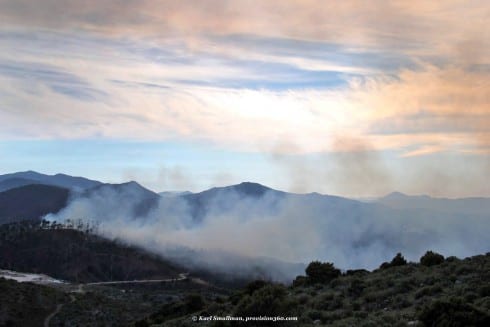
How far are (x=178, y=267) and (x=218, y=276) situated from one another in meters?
19.6

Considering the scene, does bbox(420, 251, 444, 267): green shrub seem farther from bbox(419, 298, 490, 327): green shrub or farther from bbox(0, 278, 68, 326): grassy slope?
bbox(0, 278, 68, 326): grassy slope

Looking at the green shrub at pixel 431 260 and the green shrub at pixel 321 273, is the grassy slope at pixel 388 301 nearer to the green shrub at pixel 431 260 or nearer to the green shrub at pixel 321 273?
the green shrub at pixel 431 260

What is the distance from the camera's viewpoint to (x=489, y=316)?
37.6 feet

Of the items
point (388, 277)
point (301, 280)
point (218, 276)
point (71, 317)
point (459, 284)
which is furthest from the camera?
point (218, 276)

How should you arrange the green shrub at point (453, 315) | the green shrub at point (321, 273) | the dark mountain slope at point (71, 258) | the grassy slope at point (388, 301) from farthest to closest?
the dark mountain slope at point (71, 258)
the green shrub at point (321, 273)
the grassy slope at point (388, 301)
the green shrub at point (453, 315)

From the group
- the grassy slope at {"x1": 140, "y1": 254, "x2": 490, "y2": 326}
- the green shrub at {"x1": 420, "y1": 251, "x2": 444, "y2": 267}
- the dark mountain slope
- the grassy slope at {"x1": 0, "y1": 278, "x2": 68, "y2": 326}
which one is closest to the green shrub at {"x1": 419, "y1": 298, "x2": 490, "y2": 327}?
the grassy slope at {"x1": 140, "y1": 254, "x2": 490, "y2": 326}

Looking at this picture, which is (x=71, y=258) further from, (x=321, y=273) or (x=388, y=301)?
(x=388, y=301)

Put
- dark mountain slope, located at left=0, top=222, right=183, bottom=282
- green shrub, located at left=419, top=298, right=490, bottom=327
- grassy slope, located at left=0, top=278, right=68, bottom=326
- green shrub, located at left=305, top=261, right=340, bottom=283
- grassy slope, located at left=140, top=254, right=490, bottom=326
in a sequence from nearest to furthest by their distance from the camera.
Answer: green shrub, located at left=419, top=298, right=490, bottom=327 → grassy slope, located at left=140, top=254, right=490, bottom=326 → green shrub, located at left=305, top=261, right=340, bottom=283 → grassy slope, located at left=0, top=278, right=68, bottom=326 → dark mountain slope, located at left=0, top=222, right=183, bottom=282

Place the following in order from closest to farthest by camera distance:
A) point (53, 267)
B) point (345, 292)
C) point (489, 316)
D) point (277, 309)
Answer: point (489, 316) → point (277, 309) → point (345, 292) → point (53, 267)

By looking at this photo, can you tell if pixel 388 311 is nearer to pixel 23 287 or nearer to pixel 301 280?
pixel 301 280

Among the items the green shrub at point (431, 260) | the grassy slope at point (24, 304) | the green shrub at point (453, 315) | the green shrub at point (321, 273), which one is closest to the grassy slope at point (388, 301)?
the green shrub at point (453, 315)

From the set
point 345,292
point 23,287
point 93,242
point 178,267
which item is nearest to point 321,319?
point 345,292

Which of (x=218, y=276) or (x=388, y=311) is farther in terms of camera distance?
(x=218, y=276)

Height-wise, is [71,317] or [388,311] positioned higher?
[388,311]
